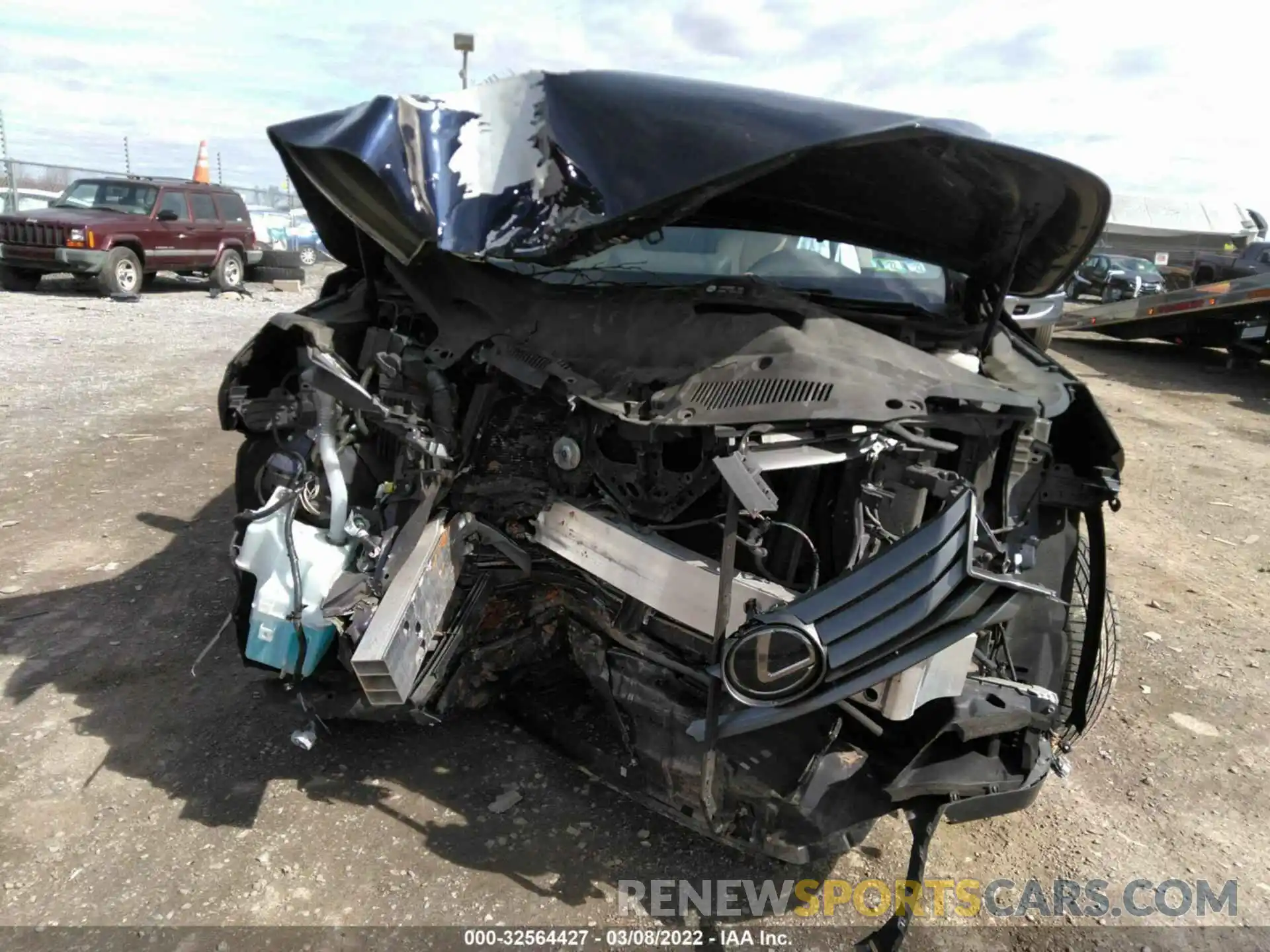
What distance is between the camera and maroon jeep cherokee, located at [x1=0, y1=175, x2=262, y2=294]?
1278 centimetres

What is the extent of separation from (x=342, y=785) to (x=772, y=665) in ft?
5.20

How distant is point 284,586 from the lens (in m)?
2.60

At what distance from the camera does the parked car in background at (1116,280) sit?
68.4ft

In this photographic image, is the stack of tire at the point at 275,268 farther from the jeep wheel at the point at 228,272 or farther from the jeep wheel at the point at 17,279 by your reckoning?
the jeep wheel at the point at 17,279

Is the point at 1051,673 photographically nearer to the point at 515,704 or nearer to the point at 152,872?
the point at 515,704

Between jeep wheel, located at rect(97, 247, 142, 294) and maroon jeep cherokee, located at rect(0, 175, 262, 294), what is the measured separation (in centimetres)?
1

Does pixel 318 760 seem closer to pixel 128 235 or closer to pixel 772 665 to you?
pixel 772 665

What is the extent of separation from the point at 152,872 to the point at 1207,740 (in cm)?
369

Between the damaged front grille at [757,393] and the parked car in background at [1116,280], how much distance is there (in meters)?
21.0

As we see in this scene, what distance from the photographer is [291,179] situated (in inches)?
115

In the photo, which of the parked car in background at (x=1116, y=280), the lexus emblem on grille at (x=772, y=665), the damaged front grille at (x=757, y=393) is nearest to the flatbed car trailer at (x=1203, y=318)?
the parked car in background at (x=1116, y=280)

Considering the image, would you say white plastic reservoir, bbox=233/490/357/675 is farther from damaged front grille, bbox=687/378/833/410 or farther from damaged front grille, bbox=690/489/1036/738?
damaged front grille, bbox=690/489/1036/738

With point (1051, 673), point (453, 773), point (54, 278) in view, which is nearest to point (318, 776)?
point (453, 773)

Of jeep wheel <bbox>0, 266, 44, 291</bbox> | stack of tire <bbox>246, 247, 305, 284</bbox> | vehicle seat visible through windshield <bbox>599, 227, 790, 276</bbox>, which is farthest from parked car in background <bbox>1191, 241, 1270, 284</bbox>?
jeep wheel <bbox>0, 266, 44, 291</bbox>
